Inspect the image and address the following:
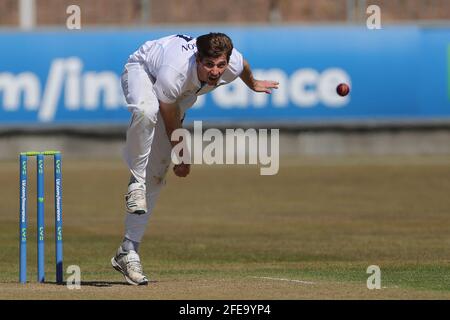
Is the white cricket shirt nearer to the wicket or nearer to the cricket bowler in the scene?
the cricket bowler

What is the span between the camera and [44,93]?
24.9 meters

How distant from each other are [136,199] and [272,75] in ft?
49.7

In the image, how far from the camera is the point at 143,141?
10.3 m

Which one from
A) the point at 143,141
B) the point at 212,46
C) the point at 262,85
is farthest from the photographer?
the point at 262,85

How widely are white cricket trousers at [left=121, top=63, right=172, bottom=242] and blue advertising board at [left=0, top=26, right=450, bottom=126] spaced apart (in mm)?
14194

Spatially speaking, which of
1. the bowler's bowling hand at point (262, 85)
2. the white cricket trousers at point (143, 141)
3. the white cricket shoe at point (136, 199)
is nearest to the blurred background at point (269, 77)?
the bowler's bowling hand at point (262, 85)

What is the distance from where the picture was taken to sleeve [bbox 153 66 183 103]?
398 inches

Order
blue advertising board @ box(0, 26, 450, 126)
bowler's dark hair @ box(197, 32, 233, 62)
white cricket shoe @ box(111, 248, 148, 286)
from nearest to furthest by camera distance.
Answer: bowler's dark hair @ box(197, 32, 233, 62) < white cricket shoe @ box(111, 248, 148, 286) < blue advertising board @ box(0, 26, 450, 126)

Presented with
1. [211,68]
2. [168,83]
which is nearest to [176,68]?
[168,83]

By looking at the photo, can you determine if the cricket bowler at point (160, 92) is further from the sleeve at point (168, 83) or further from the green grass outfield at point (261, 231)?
the green grass outfield at point (261, 231)

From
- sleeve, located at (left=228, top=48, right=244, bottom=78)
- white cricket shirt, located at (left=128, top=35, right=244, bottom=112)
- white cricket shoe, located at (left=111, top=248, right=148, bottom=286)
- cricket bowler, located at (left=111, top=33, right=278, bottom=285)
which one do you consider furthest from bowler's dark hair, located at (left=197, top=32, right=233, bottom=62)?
white cricket shoe, located at (left=111, top=248, right=148, bottom=286)

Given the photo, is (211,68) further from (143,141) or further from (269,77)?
(269,77)

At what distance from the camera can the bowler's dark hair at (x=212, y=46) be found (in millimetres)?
10047

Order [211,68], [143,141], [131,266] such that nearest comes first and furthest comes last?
[211,68], [143,141], [131,266]
